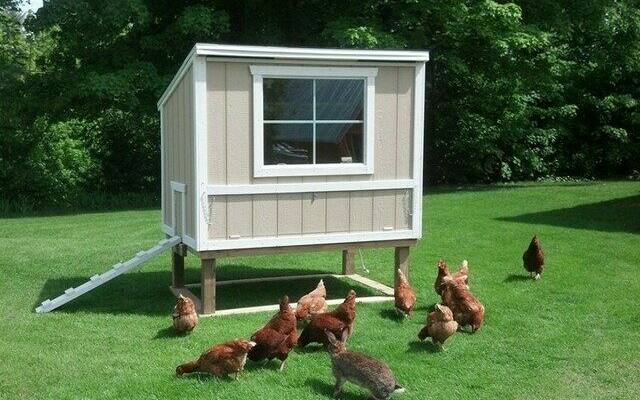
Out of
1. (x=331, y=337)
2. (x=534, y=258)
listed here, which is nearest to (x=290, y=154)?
(x=331, y=337)

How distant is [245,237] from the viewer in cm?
764

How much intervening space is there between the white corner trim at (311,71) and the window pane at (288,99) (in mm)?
75

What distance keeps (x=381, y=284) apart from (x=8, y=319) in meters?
3.95

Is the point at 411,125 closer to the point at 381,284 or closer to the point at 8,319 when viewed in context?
the point at 381,284

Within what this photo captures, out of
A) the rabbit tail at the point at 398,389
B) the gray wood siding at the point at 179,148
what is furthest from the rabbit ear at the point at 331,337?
the gray wood siding at the point at 179,148

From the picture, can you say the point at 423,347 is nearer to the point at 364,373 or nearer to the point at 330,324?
the point at 330,324

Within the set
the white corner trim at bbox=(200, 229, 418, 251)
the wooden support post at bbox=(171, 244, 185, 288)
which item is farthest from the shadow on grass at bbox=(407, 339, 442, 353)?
the wooden support post at bbox=(171, 244, 185, 288)

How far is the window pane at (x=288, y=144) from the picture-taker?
774 centimetres

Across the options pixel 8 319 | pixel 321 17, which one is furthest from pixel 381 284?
pixel 321 17

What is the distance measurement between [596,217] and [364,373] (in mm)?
9614

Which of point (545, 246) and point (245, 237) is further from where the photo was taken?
point (545, 246)

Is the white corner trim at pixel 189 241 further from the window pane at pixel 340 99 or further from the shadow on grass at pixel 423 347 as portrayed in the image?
the shadow on grass at pixel 423 347

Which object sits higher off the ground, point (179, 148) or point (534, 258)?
point (179, 148)

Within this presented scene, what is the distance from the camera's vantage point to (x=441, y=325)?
6242mm
